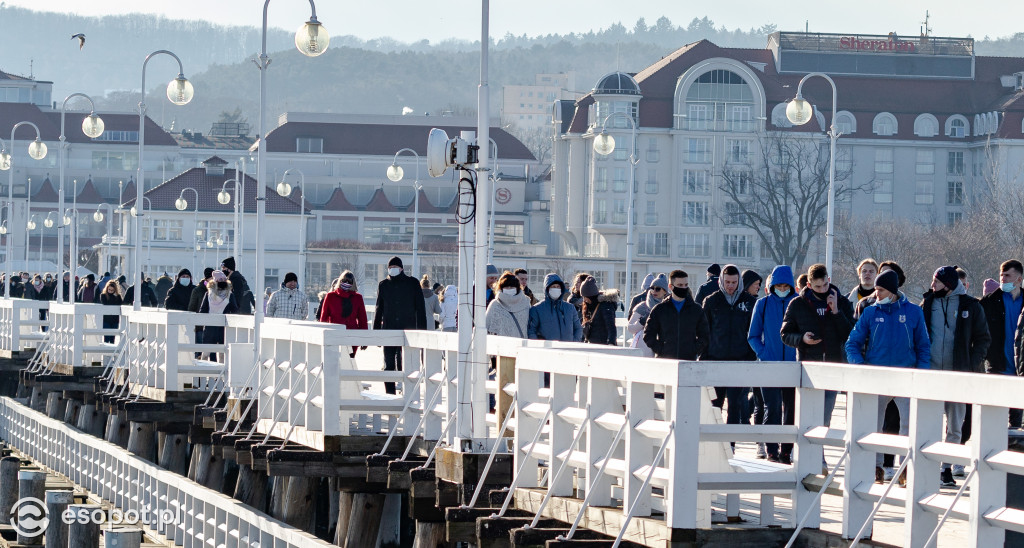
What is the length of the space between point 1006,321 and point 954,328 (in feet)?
5.43

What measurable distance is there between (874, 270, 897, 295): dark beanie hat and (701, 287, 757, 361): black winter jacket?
3296mm

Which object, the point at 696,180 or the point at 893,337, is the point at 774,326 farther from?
the point at 696,180

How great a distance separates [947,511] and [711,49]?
10829 centimetres

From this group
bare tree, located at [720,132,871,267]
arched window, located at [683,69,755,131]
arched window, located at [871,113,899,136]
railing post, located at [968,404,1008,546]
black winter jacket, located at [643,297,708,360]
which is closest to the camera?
railing post, located at [968,404,1008,546]

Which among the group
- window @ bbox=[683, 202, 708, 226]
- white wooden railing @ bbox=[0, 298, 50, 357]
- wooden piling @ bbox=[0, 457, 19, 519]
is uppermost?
window @ bbox=[683, 202, 708, 226]

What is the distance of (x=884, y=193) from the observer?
121m

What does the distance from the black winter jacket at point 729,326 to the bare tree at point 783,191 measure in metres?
87.9

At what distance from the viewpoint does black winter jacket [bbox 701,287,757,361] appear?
1614cm

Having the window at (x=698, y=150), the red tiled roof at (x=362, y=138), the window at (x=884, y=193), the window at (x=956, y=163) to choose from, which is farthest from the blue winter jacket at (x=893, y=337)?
the red tiled roof at (x=362, y=138)

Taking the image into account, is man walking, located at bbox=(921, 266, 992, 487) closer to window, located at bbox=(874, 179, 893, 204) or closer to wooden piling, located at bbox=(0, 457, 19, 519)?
wooden piling, located at bbox=(0, 457, 19, 519)

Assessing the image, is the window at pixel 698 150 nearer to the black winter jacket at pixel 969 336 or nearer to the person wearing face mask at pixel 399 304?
the person wearing face mask at pixel 399 304

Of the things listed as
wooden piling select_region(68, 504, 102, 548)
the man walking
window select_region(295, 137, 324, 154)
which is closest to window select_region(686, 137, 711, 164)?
window select_region(295, 137, 324, 154)

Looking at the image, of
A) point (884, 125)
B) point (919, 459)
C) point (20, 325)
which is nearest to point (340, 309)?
point (919, 459)

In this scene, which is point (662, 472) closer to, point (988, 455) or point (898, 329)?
point (988, 455)
